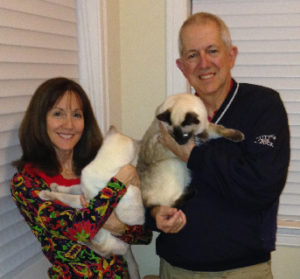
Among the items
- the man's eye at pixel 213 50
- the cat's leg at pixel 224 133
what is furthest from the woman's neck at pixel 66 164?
the man's eye at pixel 213 50

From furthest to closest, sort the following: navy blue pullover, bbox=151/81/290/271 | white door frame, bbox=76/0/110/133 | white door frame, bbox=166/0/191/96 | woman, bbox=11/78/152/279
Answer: white door frame, bbox=166/0/191/96
white door frame, bbox=76/0/110/133
woman, bbox=11/78/152/279
navy blue pullover, bbox=151/81/290/271

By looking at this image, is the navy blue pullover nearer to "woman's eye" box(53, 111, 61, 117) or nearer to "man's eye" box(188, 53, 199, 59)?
"man's eye" box(188, 53, 199, 59)

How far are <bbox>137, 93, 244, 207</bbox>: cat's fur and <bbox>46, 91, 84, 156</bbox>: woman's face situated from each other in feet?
1.09

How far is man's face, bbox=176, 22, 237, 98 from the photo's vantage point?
1524mm

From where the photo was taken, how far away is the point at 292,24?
2262 millimetres

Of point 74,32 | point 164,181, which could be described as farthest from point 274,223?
point 74,32

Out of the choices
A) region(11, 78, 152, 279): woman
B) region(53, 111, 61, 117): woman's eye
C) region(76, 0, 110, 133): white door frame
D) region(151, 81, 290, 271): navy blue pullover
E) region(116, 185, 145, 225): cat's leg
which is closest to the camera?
region(151, 81, 290, 271): navy blue pullover

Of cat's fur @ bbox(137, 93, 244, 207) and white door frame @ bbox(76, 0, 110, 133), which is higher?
white door frame @ bbox(76, 0, 110, 133)

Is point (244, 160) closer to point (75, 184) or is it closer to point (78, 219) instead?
point (78, 219)

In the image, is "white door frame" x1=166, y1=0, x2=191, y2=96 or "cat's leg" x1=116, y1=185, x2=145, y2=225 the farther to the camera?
"white door frame" x1=166, y1=0, x2=191, y2=96

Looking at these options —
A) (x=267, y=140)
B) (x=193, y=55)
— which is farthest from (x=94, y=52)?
(x=267, y=140)

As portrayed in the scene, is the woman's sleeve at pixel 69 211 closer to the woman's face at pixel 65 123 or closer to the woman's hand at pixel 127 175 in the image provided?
the woman's hand at pixel 127 175

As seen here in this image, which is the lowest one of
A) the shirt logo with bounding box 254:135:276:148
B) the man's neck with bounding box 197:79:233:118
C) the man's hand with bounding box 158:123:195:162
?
the man's hand with bounding box 158:123:195:162

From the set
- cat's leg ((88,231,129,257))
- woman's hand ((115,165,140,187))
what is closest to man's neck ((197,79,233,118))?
woman's hand ((115,165,140,187))
